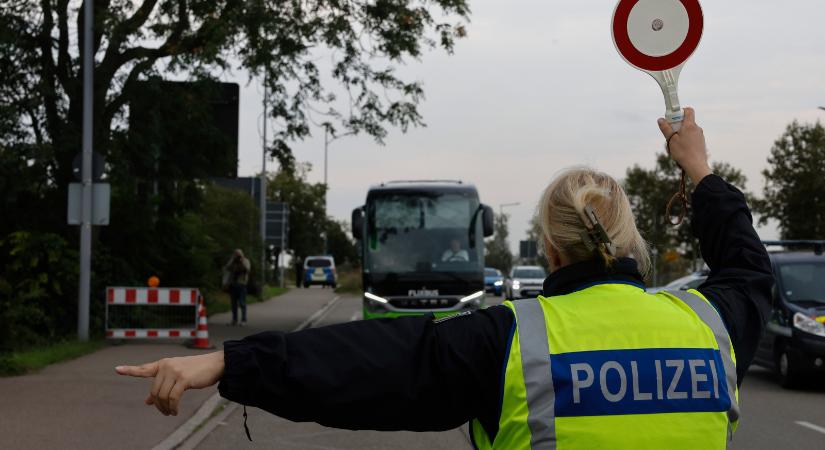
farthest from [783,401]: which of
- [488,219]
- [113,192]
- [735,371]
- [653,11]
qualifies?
[113,192]

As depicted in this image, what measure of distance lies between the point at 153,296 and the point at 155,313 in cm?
115

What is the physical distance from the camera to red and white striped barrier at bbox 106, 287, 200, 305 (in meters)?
17.9

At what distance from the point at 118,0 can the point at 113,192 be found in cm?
345

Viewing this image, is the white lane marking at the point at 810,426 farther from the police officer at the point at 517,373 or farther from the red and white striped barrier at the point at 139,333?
the red and white striped barrier at the point at 139,333

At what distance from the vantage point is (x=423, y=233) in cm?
2020

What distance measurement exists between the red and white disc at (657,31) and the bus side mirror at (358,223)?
16.1 metres

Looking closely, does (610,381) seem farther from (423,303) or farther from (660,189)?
(660,189)

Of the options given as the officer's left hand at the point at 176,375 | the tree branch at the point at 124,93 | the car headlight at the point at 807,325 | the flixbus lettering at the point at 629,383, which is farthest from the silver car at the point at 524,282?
the officer's left hand at the point at 176,375

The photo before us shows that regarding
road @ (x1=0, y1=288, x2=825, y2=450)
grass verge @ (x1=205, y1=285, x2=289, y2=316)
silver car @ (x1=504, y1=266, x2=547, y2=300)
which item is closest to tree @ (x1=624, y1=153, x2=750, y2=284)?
silver car @ (x1=504, y1=266, x2=547, y2=300)

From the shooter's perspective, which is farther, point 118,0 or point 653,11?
point 118,0

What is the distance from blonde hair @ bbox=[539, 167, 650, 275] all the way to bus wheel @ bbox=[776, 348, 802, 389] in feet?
39.5

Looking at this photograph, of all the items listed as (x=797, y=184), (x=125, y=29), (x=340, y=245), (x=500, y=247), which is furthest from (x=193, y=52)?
(x=500, y=247)

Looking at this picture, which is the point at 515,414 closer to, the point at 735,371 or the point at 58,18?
the point at 735,371

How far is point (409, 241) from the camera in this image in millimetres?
20203
